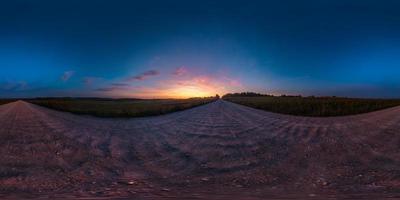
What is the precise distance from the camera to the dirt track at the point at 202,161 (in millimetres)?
9672

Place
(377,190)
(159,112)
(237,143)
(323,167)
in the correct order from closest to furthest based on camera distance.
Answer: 1. (377,190)
2. (323,167)
3. (237,143)
4. (159,112)

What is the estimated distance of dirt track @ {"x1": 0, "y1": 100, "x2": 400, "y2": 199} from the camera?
9.67 meters

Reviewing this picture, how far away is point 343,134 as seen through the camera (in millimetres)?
17391

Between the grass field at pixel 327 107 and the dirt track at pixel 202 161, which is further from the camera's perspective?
the grass field at pixel 327 107

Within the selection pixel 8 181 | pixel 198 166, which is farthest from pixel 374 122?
pixel 8 181

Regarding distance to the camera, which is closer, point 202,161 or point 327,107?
point 202,161

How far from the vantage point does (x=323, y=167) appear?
1188 centimetres

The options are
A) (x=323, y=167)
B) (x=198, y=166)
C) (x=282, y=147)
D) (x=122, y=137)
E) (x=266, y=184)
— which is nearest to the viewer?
(x=266, y=184)

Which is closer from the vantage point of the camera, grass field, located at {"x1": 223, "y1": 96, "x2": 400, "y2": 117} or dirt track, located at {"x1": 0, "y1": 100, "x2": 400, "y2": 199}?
dirt track, located at {"x1": 0, "y1": 100, "x2": 400, "y2": 199}

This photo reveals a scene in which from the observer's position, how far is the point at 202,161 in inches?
527

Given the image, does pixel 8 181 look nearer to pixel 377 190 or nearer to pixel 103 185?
pixel 103 185

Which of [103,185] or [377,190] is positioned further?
[103,185]

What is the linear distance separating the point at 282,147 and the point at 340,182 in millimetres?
5098

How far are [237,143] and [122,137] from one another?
5.40 m
